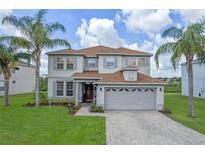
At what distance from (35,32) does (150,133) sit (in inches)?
569

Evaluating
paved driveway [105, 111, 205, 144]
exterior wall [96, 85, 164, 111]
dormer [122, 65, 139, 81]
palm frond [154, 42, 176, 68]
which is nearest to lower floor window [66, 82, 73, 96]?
exterior wall [96, 85, 164, 111]

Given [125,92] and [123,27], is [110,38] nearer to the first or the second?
[123,27]

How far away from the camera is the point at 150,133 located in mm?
12656

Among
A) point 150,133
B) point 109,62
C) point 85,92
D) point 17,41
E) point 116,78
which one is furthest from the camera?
point 85,92

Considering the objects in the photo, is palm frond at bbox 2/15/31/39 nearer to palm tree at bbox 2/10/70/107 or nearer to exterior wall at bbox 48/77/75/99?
palm tree at bbox 2/10/70/107

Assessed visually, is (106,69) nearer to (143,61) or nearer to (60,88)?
(143,61)

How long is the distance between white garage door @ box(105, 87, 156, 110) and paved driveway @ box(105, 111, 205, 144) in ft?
19.7

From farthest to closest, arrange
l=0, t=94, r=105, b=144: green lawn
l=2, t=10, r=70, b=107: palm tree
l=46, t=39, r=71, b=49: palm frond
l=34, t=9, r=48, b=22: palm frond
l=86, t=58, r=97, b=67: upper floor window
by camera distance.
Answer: l=86, t=58, r=97, b=67: upper floor window
l=46, t=39, r=71, b=49: palm frond
l=34, t=9, r=48, b=22: palm frond
l=2, t=10, r=70, b=107: palm tree
l=0, t=94, r=105, b=144: green lawn

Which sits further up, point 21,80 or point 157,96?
point 21,80

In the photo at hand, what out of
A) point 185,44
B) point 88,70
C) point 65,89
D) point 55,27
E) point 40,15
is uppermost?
point 40,15

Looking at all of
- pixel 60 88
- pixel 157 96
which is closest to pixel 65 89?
pixel 60 88

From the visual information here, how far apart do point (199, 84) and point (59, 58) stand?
73.3 feet

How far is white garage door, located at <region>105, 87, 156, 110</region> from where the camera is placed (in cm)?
2238

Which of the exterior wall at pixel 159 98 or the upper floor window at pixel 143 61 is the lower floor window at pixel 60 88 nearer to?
the upper floor window at pixel 143 61
